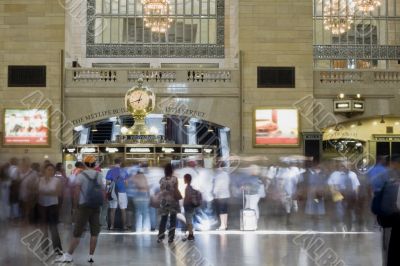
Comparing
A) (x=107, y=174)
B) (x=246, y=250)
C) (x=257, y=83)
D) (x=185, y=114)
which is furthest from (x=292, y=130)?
(x=246, y=250)

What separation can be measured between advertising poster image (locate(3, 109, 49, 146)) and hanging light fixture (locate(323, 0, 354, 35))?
1406 centimetres

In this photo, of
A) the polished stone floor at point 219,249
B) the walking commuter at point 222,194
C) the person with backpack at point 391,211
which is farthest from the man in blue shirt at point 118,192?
the person with backpack at point 391,211

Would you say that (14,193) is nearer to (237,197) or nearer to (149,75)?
(237,197)

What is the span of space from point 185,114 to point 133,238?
38.8ft

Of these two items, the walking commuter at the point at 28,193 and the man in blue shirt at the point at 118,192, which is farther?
the man in blue shirt at the point at 118,192

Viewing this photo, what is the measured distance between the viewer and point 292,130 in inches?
1008

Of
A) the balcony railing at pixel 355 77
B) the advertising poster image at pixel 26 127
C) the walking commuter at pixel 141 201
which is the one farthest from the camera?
the balcony railing at pixel 355 77

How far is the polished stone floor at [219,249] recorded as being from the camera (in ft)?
37.6

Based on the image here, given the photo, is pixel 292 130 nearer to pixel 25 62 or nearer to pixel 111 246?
pixel 25 62

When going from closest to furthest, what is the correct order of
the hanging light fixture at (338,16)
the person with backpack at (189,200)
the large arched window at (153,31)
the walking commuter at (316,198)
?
1. the person with backpack at (189,200)
2. the walking commuter at (316,198)
3. the hanging light fixture at (338,16)
4. the large arched window at (153,31)

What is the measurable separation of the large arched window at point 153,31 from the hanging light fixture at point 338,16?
15.6 ft

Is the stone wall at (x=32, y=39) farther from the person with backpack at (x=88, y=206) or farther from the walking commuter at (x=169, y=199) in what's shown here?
the person with backpack at (x=88, y=206)

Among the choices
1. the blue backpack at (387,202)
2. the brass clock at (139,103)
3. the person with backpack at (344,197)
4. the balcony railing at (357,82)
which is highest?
the balcony railing at (357,82)

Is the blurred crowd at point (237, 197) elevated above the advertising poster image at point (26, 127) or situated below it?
below
